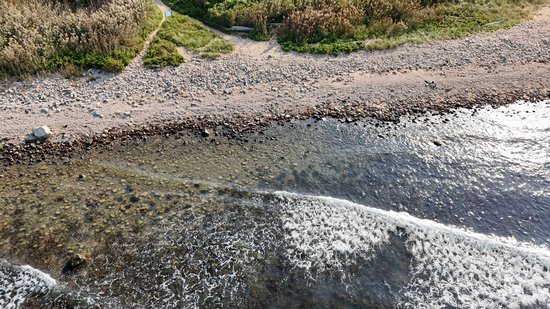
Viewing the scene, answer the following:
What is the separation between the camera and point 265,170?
18016 mm

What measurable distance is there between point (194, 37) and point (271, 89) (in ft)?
22.9

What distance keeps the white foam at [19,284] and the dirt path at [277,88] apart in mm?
7062

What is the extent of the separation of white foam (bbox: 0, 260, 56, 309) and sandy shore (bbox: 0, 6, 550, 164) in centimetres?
663

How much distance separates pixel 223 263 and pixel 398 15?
21281mm

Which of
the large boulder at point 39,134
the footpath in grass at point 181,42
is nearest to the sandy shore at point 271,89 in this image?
the large boulder at point 39,134

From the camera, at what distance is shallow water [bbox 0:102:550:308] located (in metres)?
13.8

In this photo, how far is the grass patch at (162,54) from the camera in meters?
23.1

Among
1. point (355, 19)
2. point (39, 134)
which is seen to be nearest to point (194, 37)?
point (355, 19)

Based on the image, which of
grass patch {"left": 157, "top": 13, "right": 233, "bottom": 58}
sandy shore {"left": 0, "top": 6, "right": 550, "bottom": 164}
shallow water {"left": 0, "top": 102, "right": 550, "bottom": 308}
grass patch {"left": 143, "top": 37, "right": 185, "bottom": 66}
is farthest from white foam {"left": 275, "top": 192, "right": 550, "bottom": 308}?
grass patch {"left": 157, "top": 13, "right": 233, "bottom": 58}

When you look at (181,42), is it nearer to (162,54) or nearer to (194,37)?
(194,37)

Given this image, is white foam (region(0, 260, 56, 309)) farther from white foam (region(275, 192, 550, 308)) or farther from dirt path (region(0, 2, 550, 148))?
white foam (region(275, 192, 550, 308))

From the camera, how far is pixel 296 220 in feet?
52.6

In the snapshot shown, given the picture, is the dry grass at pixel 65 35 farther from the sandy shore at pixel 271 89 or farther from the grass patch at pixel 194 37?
the grass patch at pixel 194 37

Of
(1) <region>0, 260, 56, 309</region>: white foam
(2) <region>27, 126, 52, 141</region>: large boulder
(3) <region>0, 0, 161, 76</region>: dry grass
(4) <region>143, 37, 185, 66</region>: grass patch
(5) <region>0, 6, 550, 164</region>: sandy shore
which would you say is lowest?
(1) <region>0, 260, 56, 309</region>: white foam
